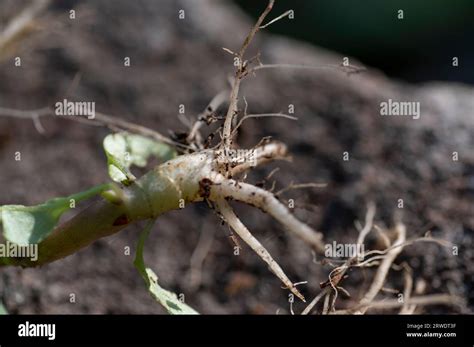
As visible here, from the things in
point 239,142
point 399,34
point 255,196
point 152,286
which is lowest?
point 152,286

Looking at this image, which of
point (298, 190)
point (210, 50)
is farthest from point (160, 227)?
point (210, 50)

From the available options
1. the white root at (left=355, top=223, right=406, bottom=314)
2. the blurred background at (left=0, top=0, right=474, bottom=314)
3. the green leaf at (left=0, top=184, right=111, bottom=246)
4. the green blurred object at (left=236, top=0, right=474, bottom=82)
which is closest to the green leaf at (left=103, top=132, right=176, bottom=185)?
the green leaf at (left=0, top=184, right=111, bottom=246)

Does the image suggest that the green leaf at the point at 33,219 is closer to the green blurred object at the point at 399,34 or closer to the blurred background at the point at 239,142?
the blurred background at the point at 239,142

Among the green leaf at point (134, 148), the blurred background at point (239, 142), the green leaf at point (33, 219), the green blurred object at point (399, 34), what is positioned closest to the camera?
the green leaf at point (33, 219)

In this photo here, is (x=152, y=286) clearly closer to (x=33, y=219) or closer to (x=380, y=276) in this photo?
(x=33, y=219)

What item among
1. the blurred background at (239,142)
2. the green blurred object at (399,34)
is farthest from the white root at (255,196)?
the green blurred object at (399,34)

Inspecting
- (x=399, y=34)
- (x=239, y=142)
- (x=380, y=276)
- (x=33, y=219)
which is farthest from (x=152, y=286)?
(x=399, y=34)

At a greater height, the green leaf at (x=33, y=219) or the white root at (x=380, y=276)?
the green leaf at (x=33, y=219)
